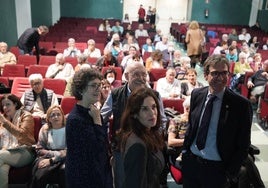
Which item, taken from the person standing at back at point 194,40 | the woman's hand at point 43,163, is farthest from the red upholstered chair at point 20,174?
the person standing at back at point 194,40

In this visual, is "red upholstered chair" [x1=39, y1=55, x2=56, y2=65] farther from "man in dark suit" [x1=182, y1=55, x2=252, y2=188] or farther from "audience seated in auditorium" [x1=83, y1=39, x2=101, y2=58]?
"man in dark suit" [x1=182, y1=55, x2=252, y2=188]

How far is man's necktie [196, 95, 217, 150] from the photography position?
202 cm

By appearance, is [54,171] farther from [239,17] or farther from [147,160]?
[239,17]

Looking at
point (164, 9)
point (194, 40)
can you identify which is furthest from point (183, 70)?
point (164, 9)

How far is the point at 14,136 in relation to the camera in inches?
Result: 117

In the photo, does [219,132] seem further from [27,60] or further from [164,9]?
[164,9]

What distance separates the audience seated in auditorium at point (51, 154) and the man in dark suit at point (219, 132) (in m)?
1.26

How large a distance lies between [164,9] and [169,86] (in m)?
13.6

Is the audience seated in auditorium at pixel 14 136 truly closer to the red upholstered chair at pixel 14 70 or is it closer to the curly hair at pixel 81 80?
the curly hair at pixel 81 80

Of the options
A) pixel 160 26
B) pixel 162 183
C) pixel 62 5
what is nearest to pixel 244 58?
pixel 162 183

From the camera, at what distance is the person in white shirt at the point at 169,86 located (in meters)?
4.50

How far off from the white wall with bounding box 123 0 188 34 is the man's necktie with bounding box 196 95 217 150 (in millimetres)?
15180

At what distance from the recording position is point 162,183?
313 cm

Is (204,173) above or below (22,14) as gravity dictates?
below
